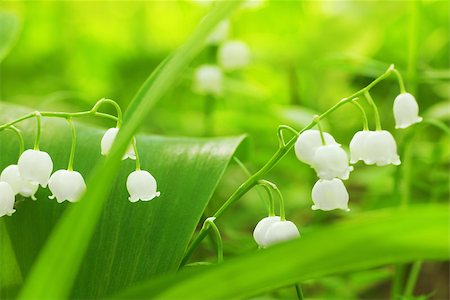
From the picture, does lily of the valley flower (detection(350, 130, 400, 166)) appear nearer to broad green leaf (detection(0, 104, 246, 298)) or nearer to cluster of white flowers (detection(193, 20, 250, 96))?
broad green leaf (detection(0, 104, 246, 298))

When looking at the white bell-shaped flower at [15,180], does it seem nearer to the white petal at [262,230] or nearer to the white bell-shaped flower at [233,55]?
the white petal at [262,230]

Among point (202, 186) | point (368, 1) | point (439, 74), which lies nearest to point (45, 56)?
point (368, 1)

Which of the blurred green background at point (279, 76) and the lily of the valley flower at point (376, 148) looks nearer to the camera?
the lily of the valley flower at point (376, 148)

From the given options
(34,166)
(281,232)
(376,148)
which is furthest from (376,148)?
(34,166)

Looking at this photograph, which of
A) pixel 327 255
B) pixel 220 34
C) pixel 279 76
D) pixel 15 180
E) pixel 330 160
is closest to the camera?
pixel 327 255

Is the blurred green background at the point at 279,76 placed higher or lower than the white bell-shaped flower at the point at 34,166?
higher

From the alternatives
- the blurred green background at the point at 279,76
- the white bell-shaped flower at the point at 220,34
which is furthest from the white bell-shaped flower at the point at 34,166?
the white bell-shaped flower at the point at 220,34

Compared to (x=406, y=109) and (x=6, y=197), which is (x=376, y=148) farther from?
(x=6, y=197)
